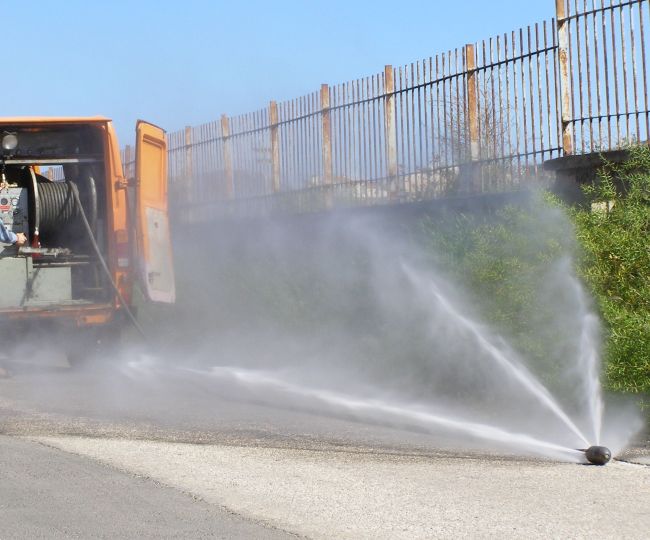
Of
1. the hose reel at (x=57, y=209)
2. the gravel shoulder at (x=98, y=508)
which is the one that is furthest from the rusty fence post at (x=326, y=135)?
the gravel shoulder at (x=98, y=508)

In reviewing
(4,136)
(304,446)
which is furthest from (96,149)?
(304,446)

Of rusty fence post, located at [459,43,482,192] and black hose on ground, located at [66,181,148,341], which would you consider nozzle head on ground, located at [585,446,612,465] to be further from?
black hose on ground, located at [66,181,148,341]

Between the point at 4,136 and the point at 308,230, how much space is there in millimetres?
4040

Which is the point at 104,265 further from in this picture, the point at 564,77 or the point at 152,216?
the point at 564,77

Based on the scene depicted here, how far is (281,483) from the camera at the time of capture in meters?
6.54

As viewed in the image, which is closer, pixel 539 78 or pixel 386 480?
pixel 386 480

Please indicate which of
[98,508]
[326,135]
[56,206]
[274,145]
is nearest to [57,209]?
[56,206]

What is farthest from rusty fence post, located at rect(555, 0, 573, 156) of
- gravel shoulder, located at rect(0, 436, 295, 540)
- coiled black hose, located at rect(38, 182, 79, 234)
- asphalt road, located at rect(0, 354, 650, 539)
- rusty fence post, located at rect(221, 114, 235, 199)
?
rusty fence post, located at rect(221, 114, 235, 199)

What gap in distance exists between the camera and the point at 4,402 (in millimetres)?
10367

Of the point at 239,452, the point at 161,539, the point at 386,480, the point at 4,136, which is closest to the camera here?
the point at 161,539

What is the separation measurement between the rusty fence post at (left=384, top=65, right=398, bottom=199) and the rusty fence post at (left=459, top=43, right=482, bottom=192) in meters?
1.44

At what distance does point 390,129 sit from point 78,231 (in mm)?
3718

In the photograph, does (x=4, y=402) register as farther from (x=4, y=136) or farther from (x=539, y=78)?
(x=539, y=78)

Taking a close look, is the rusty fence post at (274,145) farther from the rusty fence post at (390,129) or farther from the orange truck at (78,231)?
the orange truck at (78,231)
